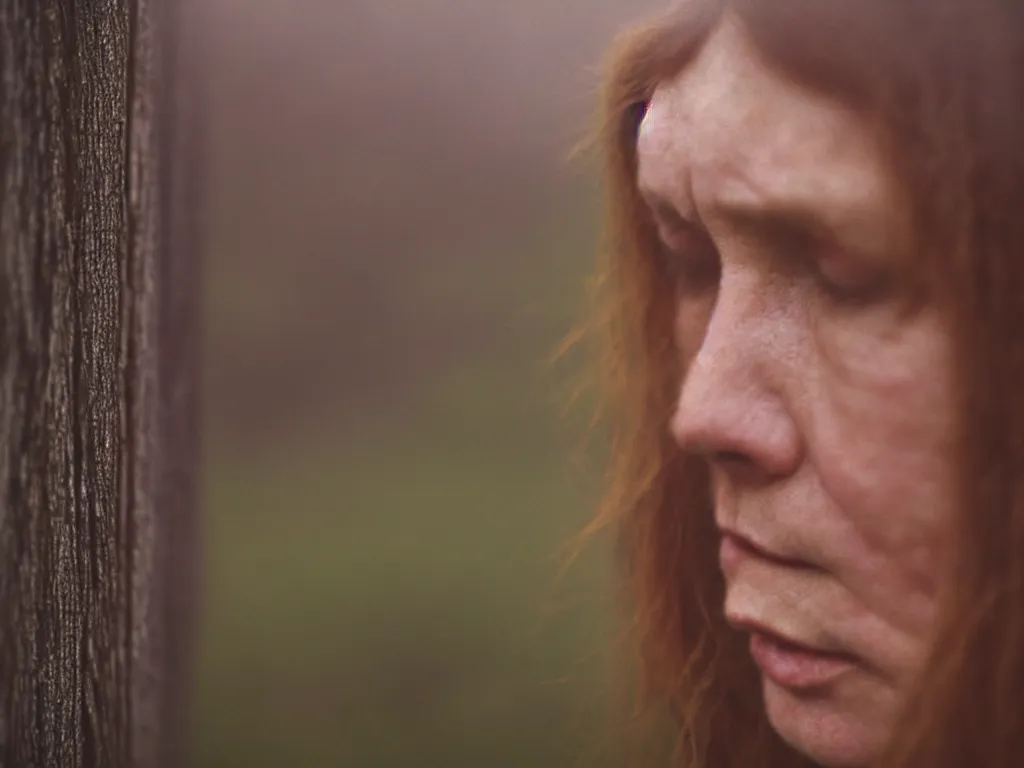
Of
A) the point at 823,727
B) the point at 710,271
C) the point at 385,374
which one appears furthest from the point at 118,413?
the point at 823,727

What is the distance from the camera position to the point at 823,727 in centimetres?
72

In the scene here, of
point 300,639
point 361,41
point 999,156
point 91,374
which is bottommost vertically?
point 300,639

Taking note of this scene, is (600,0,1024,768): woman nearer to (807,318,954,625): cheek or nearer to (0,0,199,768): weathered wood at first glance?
(807,318,954,625): cheek

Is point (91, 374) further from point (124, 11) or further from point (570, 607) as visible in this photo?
point (570, 607)

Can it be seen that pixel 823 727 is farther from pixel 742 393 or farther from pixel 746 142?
pixel 746 142

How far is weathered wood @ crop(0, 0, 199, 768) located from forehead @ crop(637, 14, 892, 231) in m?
0.36

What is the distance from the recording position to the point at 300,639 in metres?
0.75

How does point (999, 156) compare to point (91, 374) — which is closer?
point (999, 156)

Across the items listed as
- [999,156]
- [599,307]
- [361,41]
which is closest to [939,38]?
[999,156]

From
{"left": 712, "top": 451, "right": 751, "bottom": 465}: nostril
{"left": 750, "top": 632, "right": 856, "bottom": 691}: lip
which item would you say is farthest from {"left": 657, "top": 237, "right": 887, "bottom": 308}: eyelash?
{"left": 750, "top": 632, "right": 856, "bottom": 691}: lip

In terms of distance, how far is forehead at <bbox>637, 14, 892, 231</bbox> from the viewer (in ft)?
2.14

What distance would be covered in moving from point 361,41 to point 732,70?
0.88 ft

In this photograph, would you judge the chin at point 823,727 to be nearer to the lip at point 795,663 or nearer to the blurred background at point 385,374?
the lip at point 795,663

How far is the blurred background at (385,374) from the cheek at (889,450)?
0.19 m
